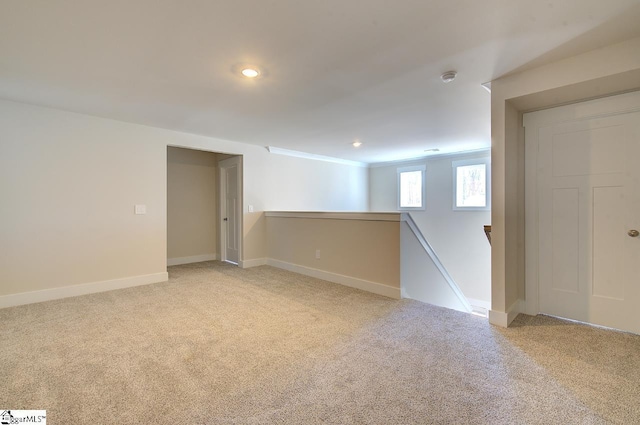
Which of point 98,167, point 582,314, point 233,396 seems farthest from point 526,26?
point 98,167

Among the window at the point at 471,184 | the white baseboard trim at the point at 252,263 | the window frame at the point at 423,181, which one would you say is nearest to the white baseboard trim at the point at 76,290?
the white baseboard trim at the point at 252,263

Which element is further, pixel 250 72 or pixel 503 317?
pixel 503 317

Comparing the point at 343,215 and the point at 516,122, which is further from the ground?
the point at 516,122

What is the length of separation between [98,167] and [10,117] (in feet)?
2.99

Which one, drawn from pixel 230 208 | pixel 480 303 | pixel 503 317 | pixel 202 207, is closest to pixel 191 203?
pixel 202 207

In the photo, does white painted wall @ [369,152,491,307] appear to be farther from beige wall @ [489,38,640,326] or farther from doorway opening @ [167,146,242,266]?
doorway opening @ [167,146,242,266]

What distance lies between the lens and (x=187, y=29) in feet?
6.31

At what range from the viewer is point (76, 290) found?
12.0 ft

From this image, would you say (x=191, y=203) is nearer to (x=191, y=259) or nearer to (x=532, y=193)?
(x=191, y=259)

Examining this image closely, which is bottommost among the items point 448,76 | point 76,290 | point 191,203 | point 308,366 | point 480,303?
point 480,303

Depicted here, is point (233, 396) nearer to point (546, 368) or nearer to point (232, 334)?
point (232, 334)

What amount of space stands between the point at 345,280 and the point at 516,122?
2.72 metres

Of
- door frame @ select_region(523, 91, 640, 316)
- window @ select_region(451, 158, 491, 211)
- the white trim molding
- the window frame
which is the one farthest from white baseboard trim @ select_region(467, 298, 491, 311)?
the white trim molding

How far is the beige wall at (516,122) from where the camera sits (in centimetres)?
221
